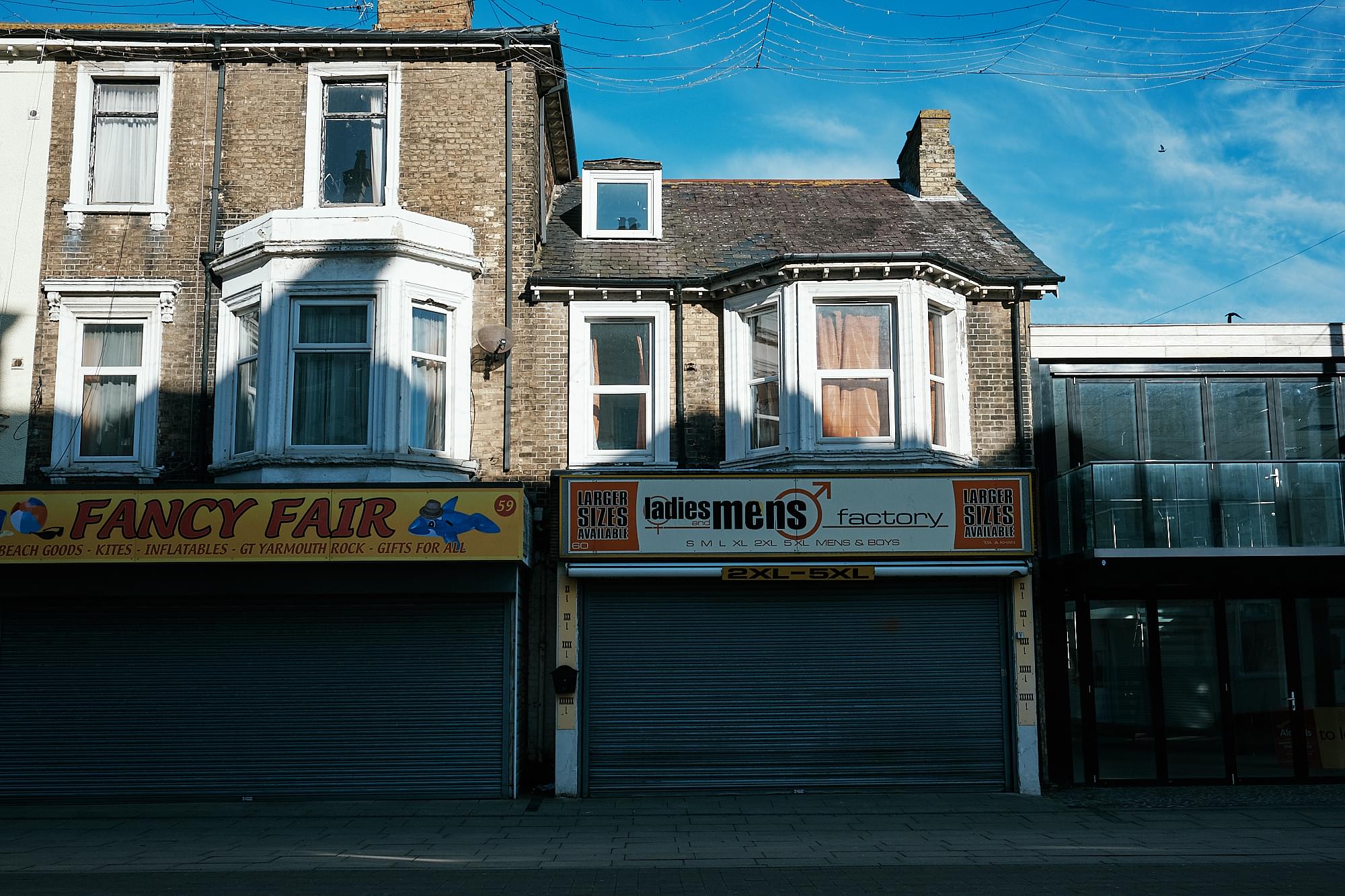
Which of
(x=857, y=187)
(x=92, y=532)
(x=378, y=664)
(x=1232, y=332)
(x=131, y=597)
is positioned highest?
(x=857, y=187)

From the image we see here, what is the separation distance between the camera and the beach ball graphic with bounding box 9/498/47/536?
1199 centimetres

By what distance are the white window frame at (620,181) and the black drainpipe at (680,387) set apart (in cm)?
159

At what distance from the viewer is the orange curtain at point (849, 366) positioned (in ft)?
43.9

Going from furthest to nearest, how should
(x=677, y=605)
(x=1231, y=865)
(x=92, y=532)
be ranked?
(x=677, y=605) < (x=92, y=532) < (x=1231, y=865)

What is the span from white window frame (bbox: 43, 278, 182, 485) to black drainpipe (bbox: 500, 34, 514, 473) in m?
4.20

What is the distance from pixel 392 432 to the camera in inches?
501

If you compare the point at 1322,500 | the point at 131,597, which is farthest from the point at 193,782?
the point at 1322,500

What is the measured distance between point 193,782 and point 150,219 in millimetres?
7070

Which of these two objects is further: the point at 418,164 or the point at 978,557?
the point at 418,164

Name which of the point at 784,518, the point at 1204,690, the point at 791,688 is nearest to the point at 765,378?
the point at 784,518

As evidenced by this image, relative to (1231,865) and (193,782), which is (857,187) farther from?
(193,782)

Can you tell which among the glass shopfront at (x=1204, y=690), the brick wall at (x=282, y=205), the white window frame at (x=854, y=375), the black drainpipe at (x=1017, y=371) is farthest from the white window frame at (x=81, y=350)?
the glass shopfront at (x=1204, y=690)

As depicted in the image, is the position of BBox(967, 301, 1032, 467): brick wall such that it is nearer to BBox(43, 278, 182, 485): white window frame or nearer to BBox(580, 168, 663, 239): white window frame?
BBox(580, 168, 663, 239): white window frame

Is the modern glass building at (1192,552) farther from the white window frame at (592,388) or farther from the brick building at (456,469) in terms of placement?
the white window frame at (592,388)
